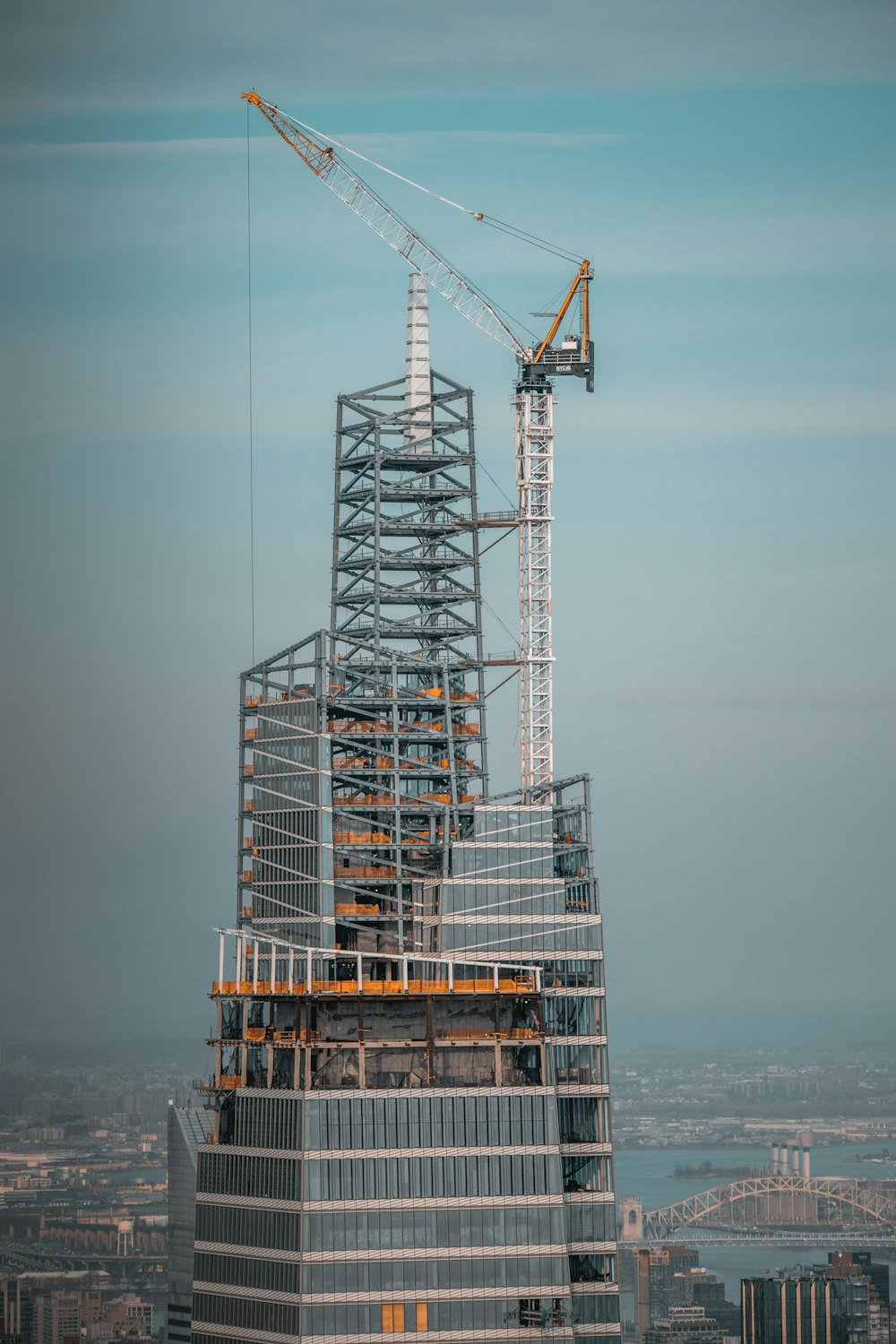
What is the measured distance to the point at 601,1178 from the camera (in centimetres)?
19900

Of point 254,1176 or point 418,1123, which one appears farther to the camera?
point 254,1176

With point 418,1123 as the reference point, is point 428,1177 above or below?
below

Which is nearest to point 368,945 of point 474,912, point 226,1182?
point 474,912

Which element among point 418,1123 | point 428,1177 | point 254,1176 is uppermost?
point 418,1123

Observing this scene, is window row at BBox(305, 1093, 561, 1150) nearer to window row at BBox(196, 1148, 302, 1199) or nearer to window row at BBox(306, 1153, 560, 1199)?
window row at BBox(306, 1153, 560, 1199)

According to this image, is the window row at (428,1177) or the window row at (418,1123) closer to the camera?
the window row at (428,1177)

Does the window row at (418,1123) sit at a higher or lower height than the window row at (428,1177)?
higher

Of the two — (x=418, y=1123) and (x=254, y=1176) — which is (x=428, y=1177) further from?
(x=254, y=1176)

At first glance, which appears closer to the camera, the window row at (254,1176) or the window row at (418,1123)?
the window row at (418,1123)

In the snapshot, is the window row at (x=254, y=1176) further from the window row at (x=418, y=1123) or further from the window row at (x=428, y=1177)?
the window row at (x=418, y=1123)

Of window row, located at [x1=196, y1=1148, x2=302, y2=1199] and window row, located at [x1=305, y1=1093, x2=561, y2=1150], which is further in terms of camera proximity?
window row, located at [x1=196, y1=1148, x2=302, y2=1199]

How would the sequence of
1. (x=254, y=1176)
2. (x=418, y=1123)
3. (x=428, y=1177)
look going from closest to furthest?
(x=428, y=1177) < (x=418, y=1123) < (x=254, y=1176)

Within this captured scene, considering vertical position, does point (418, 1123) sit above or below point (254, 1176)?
above

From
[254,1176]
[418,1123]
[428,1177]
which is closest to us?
[428,1177]
